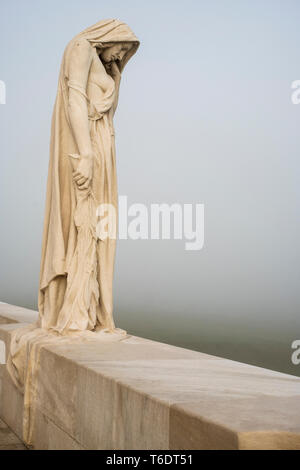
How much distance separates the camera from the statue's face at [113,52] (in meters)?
4.12

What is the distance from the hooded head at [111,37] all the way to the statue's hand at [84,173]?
0.88m

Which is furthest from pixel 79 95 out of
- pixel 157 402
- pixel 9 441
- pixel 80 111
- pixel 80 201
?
pixel 157 402

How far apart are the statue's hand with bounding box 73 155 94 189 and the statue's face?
34.4 inches

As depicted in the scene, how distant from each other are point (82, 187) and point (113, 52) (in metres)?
1.12

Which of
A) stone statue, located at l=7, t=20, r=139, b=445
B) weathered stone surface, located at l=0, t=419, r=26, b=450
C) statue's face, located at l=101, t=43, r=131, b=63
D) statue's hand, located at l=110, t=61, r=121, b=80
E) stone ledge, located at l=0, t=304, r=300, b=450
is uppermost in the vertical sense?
statue's face, located at l=101, t=43, r=131, b=63

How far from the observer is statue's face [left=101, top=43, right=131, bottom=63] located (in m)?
4.12

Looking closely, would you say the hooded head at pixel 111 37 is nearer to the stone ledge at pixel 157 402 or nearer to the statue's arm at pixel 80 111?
the statue's arm at pixel 80 111

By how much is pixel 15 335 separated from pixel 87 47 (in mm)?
2092

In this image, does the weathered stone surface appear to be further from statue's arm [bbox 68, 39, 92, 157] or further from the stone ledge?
statue's arm [bbox 68, 39, 92, 157]

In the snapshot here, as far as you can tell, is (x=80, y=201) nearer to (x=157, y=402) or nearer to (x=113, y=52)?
(x=113, y=52)

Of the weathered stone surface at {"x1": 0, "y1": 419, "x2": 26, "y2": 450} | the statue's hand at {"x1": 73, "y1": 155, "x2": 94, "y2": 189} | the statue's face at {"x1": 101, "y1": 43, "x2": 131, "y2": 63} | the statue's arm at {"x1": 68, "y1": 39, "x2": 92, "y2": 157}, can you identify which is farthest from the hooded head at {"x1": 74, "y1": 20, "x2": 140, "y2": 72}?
the weathered stone surface at {"x1": 0, "y1": 419, "x2": 26, "y2": 450}

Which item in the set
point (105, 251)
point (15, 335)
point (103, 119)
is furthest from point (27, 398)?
point (103, 119)

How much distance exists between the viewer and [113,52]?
4137mm

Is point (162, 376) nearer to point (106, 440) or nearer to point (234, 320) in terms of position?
point (106, 440)
